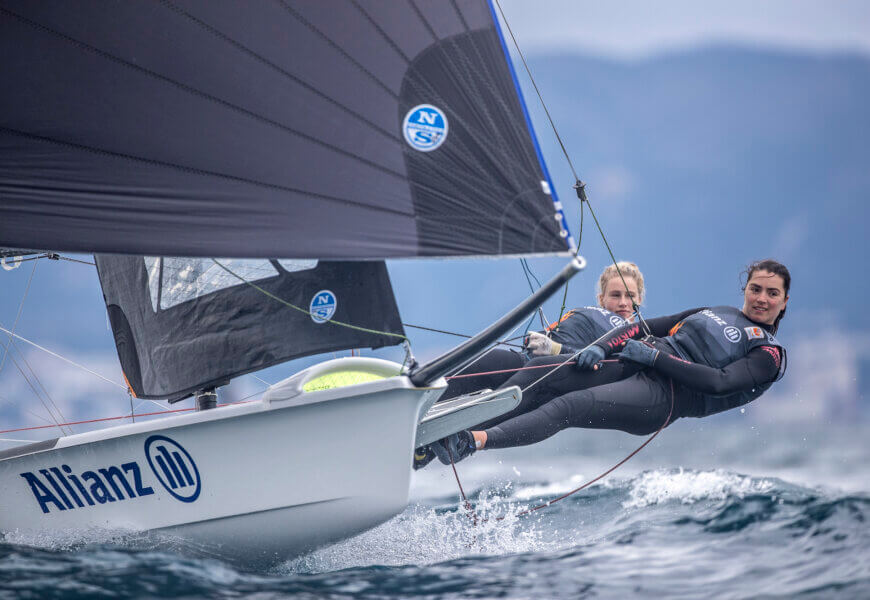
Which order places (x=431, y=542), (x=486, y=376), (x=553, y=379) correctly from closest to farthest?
(x=431, y=542), (x=553, y=379), (x=486, y=376)

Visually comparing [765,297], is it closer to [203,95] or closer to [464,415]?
[464,415]

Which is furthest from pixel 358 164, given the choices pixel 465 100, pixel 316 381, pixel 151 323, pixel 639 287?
pixel 639 287

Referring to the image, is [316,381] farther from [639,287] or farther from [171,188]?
[639,287]

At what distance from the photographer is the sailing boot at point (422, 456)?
3346 millimetres

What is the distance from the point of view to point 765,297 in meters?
3.84

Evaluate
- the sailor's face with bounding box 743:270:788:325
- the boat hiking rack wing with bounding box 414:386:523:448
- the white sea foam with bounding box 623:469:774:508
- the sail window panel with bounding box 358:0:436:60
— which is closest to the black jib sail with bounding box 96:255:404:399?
the boat hiking rack wing with bounding box 414:386:523:448

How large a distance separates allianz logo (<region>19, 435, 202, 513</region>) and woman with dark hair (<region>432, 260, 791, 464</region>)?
0.92 meters

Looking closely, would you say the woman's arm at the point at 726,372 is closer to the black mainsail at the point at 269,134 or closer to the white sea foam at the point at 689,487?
the white sea foam at the point at 689,487

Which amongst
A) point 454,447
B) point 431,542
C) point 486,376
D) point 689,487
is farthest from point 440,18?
point 689,487

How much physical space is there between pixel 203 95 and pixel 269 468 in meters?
1.24

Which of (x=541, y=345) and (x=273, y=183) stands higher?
(x=273, y=183)

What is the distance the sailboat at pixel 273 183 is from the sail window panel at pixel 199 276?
683mm

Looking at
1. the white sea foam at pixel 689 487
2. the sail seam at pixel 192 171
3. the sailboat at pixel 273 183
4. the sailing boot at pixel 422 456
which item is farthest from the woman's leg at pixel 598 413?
the sail seam at pixel 192 171

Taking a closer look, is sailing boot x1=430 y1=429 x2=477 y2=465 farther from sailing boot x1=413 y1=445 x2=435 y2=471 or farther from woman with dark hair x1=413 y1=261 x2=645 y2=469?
woman with dark hair x1=413 y1=261 x2=645 y2=469
